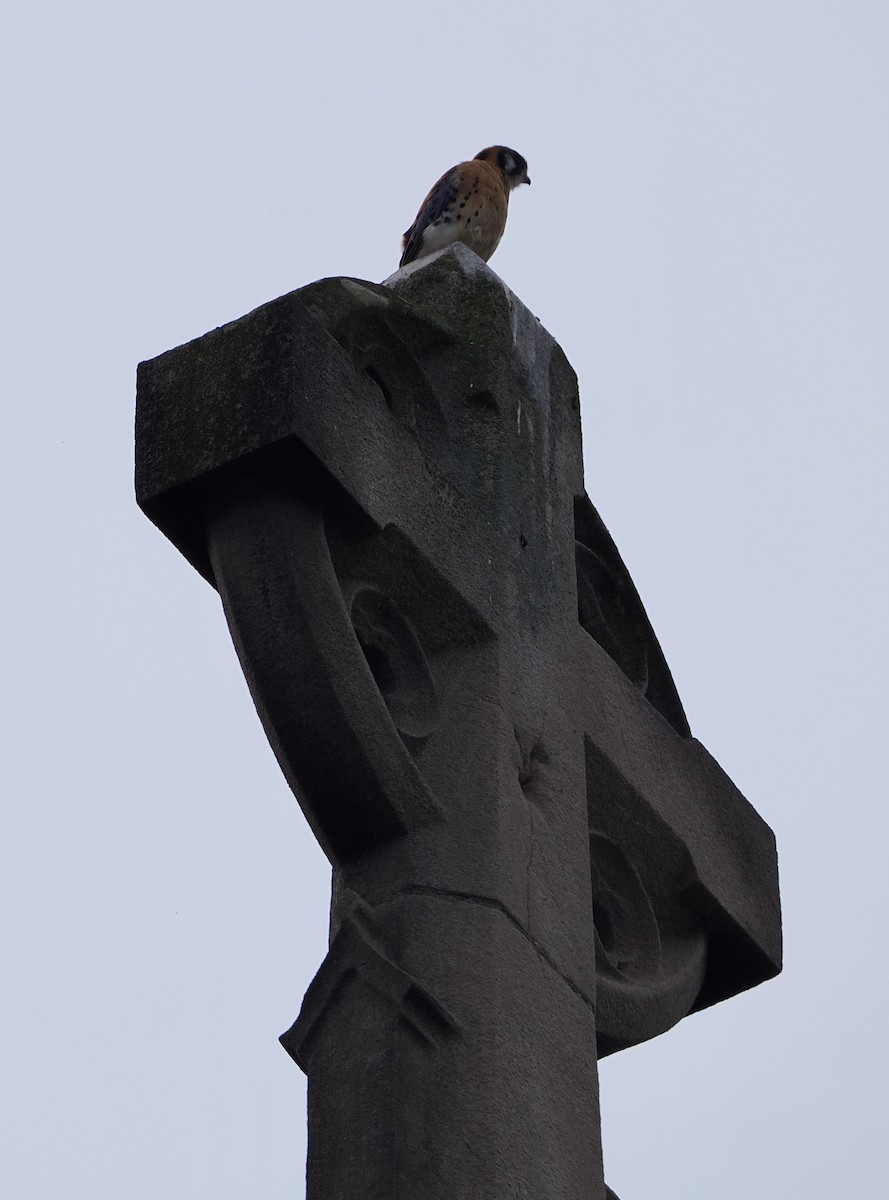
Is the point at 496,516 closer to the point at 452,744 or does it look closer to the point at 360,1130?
the point at 452,744

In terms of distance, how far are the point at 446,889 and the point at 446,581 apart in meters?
0.68

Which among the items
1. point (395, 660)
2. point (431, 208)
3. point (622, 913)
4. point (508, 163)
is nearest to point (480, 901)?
point (395, 660)

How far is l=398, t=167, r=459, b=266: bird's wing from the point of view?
780 centimetres

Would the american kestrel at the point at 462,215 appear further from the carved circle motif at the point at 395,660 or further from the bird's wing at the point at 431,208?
the carved circle motif at the point at 395,660

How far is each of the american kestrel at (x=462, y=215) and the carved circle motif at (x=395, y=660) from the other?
3504 mm

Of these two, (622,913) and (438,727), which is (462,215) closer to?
(622,913)

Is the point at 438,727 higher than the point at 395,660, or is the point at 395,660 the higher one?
the point at 395,660

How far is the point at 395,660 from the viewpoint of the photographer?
4320mm

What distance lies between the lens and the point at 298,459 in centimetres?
398

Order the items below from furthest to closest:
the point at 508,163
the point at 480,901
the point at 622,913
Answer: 1. the point at 508,163
2. the point at 622,913
3. the point at 480,901

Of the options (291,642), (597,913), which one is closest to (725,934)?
(597,913)

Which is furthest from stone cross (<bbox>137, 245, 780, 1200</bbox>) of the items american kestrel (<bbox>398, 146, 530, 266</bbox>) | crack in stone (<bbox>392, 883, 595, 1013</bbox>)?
american kestrel (<bbox>398, 146, 530, 266</bbox>)

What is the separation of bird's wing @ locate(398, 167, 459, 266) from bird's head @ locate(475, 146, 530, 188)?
590 mm

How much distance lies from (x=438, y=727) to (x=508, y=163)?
190 inches
